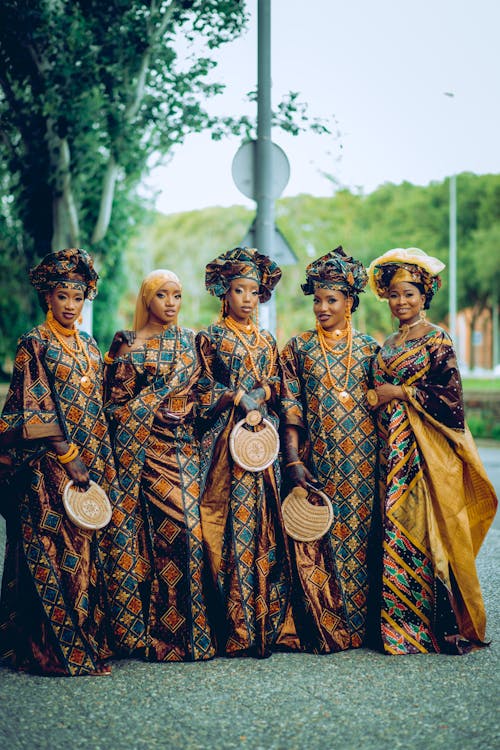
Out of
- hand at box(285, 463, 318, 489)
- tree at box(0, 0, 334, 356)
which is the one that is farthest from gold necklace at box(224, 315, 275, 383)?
tree at box(0, 0, 334, 356)

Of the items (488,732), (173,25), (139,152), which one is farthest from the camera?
(139,152)

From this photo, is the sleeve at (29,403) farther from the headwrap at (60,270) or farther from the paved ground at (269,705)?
the paved ground at (269,705)

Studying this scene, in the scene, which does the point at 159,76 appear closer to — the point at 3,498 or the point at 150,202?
the point at 150,202

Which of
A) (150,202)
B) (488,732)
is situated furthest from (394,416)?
(150,202)

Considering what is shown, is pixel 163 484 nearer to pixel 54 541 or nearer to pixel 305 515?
pixel 54 541

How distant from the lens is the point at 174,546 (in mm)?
4992

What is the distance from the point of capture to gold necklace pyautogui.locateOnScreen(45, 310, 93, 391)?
490 centimetres

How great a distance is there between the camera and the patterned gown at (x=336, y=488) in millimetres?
5125

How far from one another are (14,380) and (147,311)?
87 centimetres

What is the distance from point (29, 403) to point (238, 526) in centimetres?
132

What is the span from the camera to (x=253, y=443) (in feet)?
16.4

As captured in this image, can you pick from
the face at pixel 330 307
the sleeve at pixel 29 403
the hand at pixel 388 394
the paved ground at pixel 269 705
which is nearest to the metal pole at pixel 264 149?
the face at pixel 330 307

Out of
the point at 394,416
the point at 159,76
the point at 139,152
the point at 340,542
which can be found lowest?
the point at 340,542

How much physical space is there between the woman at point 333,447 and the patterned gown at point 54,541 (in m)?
1.01
